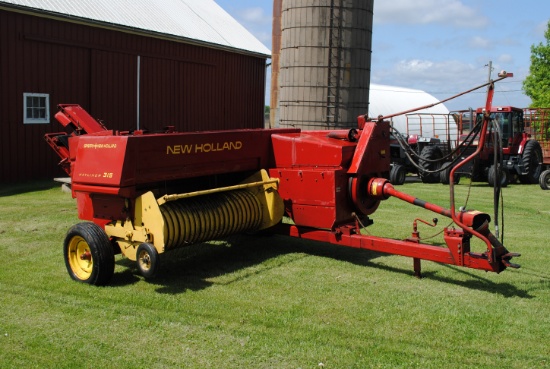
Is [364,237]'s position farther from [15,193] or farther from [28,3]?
[28,3]

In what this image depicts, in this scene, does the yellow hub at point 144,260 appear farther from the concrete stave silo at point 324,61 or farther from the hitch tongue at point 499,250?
the concrete stave silo at point 324,61

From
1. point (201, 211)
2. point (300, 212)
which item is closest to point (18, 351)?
point (201, 211)

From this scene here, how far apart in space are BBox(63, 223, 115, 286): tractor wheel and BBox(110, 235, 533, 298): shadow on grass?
24cm

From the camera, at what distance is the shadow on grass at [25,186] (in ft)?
44.9

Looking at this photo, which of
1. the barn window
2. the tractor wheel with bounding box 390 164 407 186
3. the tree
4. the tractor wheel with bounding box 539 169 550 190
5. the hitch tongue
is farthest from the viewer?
the tree

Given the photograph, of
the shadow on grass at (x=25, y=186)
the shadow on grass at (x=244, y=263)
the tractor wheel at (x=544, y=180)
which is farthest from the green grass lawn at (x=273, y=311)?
the tractor wheel at (x=544, y=180)

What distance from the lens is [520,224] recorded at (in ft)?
33.7

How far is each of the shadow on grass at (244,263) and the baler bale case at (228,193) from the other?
338 mm

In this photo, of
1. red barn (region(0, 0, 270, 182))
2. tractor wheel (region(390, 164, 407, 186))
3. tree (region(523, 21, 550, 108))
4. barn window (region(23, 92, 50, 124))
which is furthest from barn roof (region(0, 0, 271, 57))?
tree (region(523, 21, 550, 108))

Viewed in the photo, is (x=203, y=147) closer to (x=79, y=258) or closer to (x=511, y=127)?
(x=79, y=258)

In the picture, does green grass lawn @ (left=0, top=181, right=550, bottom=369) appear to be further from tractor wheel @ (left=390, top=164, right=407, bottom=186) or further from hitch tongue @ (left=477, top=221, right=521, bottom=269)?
tractor wheel @ (left=390, top=164, right=407, bottom=186)

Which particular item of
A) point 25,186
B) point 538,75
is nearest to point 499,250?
point 25,186

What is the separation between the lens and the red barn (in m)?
15.4

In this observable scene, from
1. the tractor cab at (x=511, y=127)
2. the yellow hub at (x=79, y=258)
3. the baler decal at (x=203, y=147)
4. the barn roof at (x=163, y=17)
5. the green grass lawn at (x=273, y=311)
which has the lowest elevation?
the green grass lawn at (x=273, y=311)
